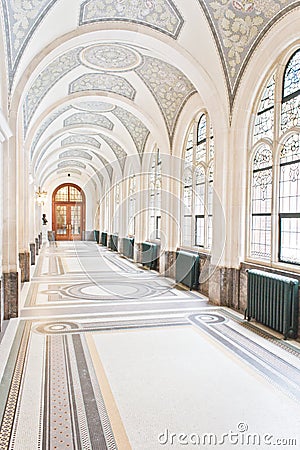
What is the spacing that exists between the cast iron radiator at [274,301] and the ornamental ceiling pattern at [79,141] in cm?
1281

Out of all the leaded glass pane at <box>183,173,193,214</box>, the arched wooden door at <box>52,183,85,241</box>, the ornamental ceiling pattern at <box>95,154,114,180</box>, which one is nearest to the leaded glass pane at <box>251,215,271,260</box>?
the leaded glass pane at <box>183,173,193,214</box>

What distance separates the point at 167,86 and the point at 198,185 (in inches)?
104

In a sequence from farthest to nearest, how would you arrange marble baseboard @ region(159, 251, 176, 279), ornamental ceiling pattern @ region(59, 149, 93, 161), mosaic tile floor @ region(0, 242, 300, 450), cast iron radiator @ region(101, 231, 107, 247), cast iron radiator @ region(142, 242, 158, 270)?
cast iron radiator @ region(101, 231, 107, 247) < ornamental ceiling pattern @ region(59, 149, 93, 161) < cast iron radiator @ region(142, 242, 158, 270) < marble baseboard @ region(159, 251, 176, 279) < mosaic tile floor @ region(0, 242, 300, 450)

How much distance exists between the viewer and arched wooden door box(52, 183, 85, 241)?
100ft

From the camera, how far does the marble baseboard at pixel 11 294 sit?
6457 millimetres

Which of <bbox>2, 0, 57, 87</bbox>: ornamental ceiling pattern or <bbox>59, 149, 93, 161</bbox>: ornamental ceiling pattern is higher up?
<bbox>59, 149, 93, 161</bbox>: ornamental ceiling pattern

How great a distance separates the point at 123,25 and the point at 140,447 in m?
6.85

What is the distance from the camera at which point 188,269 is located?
30.3ft

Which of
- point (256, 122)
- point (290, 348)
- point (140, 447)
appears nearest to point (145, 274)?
point (256, 122)

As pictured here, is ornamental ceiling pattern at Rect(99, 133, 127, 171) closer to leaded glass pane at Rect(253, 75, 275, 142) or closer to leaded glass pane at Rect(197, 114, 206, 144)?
leaded glass pane at Rect(197, 114, 206, 144)

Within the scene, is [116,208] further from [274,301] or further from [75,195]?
[274,301]

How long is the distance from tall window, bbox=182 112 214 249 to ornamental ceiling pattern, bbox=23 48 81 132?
3.38 m

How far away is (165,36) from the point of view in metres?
7.23

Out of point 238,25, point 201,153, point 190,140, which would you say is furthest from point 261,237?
point 190,140
